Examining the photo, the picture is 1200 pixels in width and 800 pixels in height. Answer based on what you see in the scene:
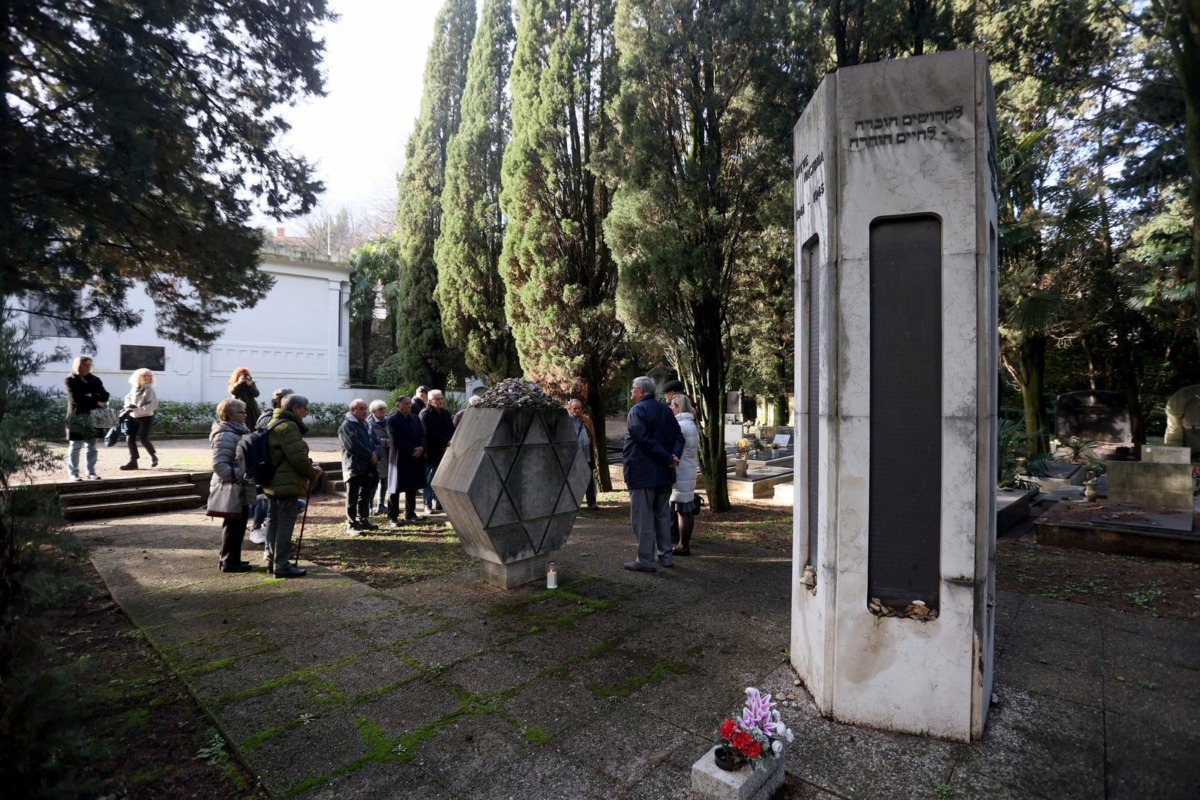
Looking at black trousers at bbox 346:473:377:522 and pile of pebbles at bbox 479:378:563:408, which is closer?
pile of pebbles at bbox 479:378:563:408

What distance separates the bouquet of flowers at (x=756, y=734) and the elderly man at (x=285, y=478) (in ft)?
15.2

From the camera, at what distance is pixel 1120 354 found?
20281mm

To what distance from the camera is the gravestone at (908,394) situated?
3207 mm

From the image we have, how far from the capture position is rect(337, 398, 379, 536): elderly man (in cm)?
809

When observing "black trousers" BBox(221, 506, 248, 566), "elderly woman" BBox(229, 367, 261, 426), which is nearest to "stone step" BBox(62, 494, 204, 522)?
"elderly woman" BBox(229, 367, 261, 426)

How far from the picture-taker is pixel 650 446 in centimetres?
624

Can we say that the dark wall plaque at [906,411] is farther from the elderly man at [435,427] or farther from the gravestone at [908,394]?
the elderly man at [435,427]

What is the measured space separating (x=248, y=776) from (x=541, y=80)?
11.4 metres

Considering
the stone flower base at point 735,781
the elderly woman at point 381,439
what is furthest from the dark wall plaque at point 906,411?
the elderly woman at point 381,439

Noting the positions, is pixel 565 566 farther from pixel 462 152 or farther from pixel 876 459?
pixel 462 152

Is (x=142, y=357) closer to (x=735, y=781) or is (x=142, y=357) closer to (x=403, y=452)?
(x=403, y=452)

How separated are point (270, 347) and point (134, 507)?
1451cm

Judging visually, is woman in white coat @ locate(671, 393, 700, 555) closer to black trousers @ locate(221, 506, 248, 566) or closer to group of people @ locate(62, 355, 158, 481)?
black trousers @ locate(221, 506, 248, 566)

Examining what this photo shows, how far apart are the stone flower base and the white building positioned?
803 inches
